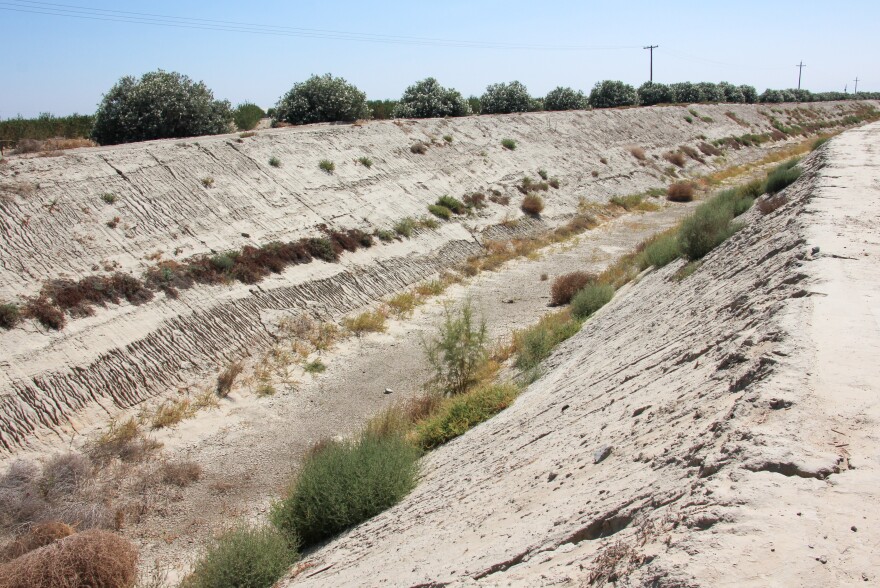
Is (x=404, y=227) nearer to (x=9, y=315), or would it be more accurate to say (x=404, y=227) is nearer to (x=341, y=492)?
(x=9, y=315)

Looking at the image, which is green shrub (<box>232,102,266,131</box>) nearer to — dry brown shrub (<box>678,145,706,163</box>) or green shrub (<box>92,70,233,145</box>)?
green shrub (<box>92,70,233,145</box>)

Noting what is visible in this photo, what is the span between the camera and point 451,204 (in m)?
25.9

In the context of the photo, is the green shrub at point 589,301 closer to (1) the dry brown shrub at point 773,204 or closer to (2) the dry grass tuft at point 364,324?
(1) the dry brown shrub at point 773,204

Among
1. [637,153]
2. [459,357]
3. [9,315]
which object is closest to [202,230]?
[9,315]

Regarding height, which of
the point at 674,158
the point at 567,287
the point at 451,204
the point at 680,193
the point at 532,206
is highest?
the point at 674,158

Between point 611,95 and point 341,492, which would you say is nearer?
point 341,492

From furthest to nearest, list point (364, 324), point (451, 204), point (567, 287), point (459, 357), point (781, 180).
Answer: point (451, 204)
point (567, 287)
point (781, 180)
point (364, 324)
point (459, 357)

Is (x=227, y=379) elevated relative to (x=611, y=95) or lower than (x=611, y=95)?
lower

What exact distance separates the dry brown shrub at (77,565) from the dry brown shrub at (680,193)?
32.6 m

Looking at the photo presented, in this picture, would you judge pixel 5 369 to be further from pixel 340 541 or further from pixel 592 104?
pixel 592 104

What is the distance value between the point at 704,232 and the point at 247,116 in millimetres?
28548

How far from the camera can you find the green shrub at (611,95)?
5697 cm

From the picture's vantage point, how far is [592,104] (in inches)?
2272

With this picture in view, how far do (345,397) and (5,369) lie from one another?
5.89 m
